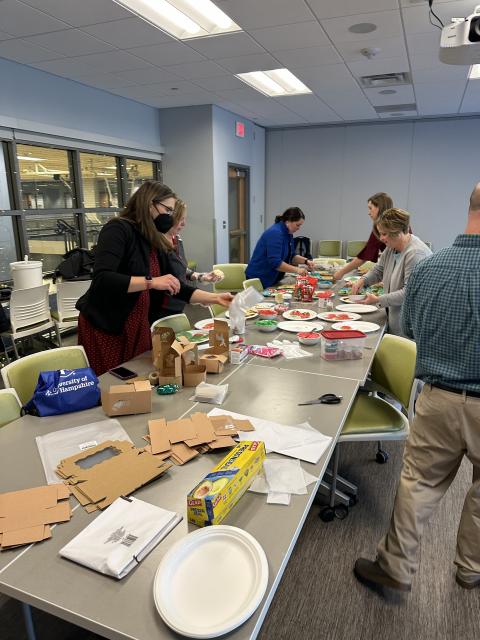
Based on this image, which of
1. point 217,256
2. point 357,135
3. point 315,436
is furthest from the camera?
point 357,135

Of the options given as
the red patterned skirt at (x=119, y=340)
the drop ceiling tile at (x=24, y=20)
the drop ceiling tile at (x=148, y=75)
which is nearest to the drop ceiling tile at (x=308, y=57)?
the drop ceiling tile at (x=148, y=75)

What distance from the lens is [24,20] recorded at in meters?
3.17

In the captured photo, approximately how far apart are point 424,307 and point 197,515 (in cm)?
111

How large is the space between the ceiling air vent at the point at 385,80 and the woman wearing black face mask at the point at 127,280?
3.68 metres

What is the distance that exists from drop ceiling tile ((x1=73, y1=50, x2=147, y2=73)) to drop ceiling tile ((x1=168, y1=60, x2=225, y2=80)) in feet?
1.18

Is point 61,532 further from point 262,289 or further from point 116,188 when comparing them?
point 116,188

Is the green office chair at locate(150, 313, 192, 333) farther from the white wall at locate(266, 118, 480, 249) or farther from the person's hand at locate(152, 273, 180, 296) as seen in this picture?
the white wall at locate(266, 118, 480, 249)

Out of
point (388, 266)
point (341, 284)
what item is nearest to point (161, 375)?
point (388, 266)

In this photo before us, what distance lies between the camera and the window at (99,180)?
5.40m

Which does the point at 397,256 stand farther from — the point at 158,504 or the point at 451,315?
the point at 158,504

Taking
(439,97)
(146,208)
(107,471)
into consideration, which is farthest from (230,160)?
(107,471)

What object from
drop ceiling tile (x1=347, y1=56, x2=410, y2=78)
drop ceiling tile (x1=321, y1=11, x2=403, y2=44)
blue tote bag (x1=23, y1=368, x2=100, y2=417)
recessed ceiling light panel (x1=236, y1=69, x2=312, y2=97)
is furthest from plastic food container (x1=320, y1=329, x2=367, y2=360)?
recessed ceiling light panel (x1=236, y1=69, x2=312, y2=97)

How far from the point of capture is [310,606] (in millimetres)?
1717

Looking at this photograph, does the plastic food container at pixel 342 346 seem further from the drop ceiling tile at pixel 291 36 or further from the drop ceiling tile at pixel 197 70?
the drop ceiling tile at pixel 197 70
